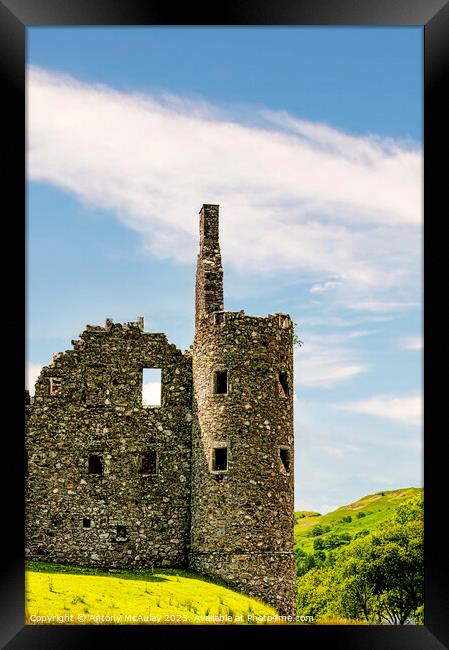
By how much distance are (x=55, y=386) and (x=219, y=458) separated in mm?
5067

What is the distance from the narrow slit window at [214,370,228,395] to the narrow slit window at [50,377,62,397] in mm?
4412

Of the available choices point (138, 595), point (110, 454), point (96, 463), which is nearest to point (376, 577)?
point (110, 454)

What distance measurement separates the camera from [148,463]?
83.6ft

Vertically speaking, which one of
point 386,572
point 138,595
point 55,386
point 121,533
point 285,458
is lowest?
point 386,572

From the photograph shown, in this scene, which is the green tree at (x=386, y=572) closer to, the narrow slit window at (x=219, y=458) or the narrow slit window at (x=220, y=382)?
the narrow slit window at (x=219, y=458)

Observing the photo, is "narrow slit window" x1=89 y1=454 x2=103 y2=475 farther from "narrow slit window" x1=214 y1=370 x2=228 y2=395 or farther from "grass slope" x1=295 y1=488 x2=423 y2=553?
"grass slope" x1=295 y1=488 x2=423 y2=553

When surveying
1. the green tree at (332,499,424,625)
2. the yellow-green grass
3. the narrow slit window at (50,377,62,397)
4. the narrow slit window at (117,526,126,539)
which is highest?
the narrow slit window at (50,377,62,397)

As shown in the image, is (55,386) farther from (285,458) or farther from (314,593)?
(314,593)

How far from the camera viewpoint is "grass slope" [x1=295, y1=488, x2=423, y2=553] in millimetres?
38000

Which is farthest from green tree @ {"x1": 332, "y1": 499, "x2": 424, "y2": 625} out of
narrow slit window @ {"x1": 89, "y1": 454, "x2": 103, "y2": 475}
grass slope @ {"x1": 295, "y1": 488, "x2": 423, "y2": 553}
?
narrow slit window @ {"x1": 89, "y1": 454, "x2": 103, "y2": 475}
